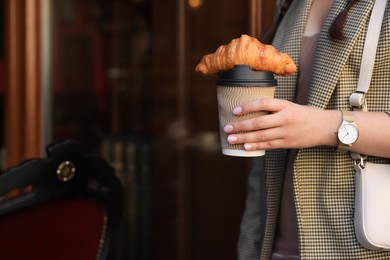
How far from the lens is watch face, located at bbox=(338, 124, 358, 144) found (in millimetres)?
1212

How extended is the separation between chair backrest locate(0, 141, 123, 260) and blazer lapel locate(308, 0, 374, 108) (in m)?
0.56

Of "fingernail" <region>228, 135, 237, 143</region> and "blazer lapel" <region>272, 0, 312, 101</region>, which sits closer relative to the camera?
"fingernail" <region>228, 135, 237, 143</region>

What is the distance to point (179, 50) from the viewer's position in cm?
282

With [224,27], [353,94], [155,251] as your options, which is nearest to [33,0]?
[224,27]

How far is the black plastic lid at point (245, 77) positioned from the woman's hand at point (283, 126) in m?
0.04

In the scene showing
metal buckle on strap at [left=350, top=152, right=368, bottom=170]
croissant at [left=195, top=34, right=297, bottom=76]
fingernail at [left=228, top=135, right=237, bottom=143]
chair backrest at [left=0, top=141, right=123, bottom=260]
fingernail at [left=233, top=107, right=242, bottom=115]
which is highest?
croissant at [left=195, top=34, right=297, bottom=76]

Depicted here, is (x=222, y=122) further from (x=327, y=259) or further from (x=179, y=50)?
(x=179, y=50)

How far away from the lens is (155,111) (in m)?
3.09

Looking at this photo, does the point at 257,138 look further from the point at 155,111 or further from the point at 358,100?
the point at 155,111

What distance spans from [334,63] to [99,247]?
0.72m

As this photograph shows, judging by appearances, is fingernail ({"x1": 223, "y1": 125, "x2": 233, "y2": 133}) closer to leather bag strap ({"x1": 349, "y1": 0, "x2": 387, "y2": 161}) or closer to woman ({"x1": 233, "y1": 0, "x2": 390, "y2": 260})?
woman ({"x1": 233, "y1": 0, "x2": 390, "y2": 260})

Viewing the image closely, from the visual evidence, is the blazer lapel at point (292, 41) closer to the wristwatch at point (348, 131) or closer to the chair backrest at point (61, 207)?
the wristwatch at point (348, 131)

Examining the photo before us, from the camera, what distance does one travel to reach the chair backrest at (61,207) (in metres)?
1.39

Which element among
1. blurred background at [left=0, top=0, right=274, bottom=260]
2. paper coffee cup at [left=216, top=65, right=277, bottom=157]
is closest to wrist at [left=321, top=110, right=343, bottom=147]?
paper coffee cup at [left=216, top=65, right=277, bottom=157]
